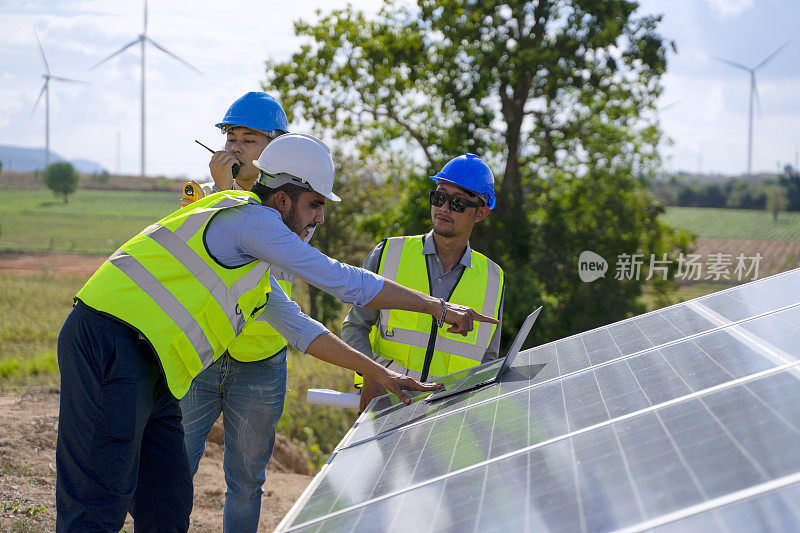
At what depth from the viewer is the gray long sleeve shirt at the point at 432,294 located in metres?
3.80

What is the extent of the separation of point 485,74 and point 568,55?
4.93ft

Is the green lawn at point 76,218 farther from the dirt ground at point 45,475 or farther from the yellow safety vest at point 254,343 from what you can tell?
the yellow safety vest at point 254,343

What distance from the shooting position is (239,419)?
A: 3.59m

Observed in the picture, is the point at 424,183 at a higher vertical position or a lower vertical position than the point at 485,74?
lower

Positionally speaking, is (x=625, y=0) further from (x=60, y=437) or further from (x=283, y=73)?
(x=60, y=437)

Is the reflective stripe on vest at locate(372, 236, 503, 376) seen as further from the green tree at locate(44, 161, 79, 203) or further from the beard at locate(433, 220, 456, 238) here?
the green tree at locate(44, 161, 79, 203)

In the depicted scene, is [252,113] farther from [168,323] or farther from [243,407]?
[168,323]

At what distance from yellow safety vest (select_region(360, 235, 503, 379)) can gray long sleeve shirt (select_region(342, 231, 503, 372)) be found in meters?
0.04

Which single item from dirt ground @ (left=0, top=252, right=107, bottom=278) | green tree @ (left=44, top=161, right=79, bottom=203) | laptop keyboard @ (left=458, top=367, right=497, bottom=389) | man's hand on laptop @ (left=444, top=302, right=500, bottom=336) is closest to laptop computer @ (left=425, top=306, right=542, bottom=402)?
laptop keyboard @ (left=458, top=367, right=497, bottom=389)

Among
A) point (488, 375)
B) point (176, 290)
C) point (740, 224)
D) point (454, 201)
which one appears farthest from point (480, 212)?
point (740, 224)

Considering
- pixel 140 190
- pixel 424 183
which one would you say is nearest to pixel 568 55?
pixel 424 183

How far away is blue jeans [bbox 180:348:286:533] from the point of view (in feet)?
11.7

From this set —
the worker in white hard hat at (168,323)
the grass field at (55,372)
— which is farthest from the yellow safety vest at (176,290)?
the grass field at (55,372)

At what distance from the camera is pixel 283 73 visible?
14172 millimetres
